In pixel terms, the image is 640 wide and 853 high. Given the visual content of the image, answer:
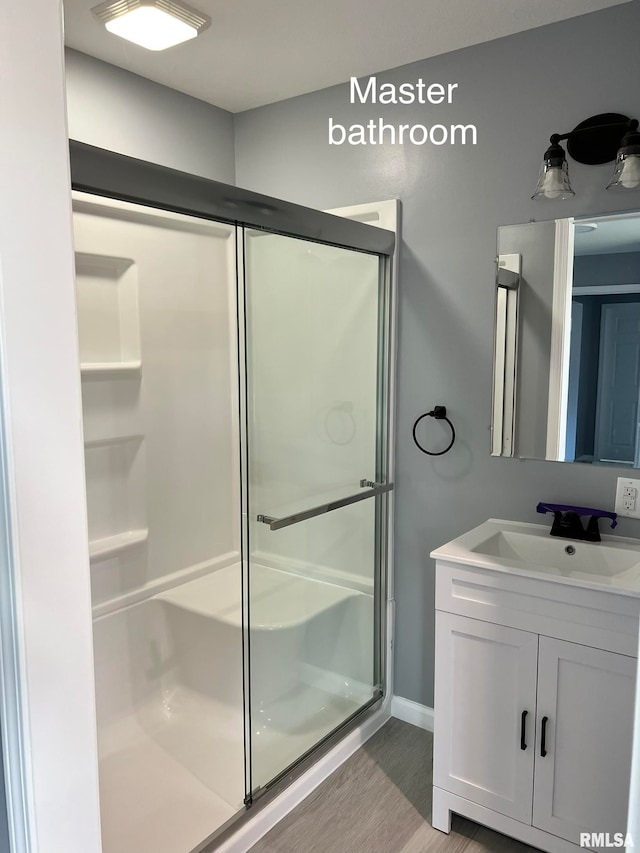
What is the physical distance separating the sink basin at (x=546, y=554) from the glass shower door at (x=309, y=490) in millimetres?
486

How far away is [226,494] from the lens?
8.56ft

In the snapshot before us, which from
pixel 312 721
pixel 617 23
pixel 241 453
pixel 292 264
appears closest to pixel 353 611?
pixel 312 721

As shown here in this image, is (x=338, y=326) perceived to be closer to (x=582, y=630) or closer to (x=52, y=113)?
Answer: (x=582, y=630)

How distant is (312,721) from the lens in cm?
235

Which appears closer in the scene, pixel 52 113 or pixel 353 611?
pixel 52 113

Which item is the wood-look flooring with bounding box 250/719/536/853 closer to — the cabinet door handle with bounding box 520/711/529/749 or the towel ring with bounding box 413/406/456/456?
the cabinet door handle with bounding box 520/711/529/749

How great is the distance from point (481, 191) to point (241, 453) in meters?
1.28

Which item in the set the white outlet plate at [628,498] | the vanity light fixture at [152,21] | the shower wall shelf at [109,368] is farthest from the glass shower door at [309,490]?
the white outlet plate at [628,498]

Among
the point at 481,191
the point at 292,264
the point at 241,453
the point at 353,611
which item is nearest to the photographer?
the point at 241,453

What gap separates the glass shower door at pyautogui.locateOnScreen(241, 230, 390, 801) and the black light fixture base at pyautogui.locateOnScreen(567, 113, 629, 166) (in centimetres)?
78

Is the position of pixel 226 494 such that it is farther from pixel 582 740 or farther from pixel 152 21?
pixel 152 21

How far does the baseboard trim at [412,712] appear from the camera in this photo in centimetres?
263

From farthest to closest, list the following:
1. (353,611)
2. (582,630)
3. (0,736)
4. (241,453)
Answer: (353,611), (241,453), (582,630), (0,736)

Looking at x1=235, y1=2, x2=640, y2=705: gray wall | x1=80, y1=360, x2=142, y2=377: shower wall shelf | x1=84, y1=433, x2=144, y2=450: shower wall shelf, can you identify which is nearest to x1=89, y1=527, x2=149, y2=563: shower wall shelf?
x1=84, y1=433, x2=144, y2=450: shower wall shelf
